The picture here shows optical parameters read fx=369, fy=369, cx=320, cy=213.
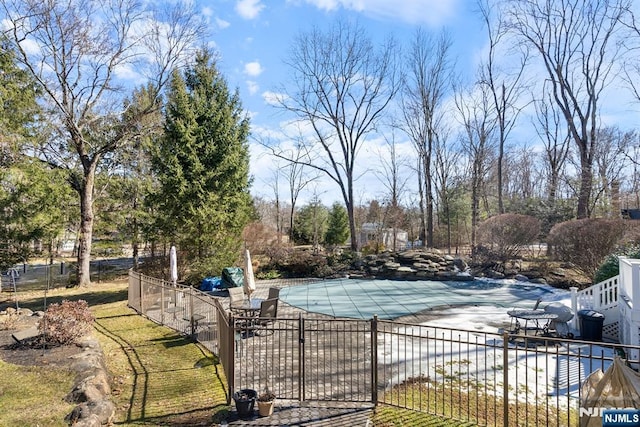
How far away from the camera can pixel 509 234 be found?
16.3 meters

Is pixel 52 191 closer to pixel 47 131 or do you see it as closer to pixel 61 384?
pixel 47 131

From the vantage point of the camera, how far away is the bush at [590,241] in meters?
12.2

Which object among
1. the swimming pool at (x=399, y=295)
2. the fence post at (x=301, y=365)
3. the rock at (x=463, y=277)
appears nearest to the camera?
the fence post at (x=301, y=365)

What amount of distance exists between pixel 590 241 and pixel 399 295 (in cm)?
669

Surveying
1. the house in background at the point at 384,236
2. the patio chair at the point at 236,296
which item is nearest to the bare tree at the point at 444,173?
the house in background at the point at 384,236

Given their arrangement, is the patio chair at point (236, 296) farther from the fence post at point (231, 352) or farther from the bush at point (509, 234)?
the bush at point (509, 234)

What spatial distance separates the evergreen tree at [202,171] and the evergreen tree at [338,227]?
13.9 metres

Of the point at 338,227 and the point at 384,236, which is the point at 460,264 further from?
the point at 338,227

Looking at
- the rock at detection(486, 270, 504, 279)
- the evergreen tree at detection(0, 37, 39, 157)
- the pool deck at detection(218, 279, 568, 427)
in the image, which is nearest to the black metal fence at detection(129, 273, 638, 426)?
the pool deck at detection(218, 279, 568, 427)

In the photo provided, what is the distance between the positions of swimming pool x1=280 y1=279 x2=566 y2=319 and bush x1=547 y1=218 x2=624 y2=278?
1377 mm

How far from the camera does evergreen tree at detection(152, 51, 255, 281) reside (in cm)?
1459

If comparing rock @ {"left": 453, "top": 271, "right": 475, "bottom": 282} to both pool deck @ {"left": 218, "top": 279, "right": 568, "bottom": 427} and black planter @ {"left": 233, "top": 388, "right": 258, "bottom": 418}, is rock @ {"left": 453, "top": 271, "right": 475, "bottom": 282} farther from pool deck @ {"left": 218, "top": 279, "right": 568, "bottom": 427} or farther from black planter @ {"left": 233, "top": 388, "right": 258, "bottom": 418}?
black planter @ {"left": 233, "top": 388, "right": 258, "bottom": 418}

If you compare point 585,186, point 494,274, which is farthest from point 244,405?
point 585,186

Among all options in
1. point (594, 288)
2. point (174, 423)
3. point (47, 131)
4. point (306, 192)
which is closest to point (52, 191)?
point (47, 131)
